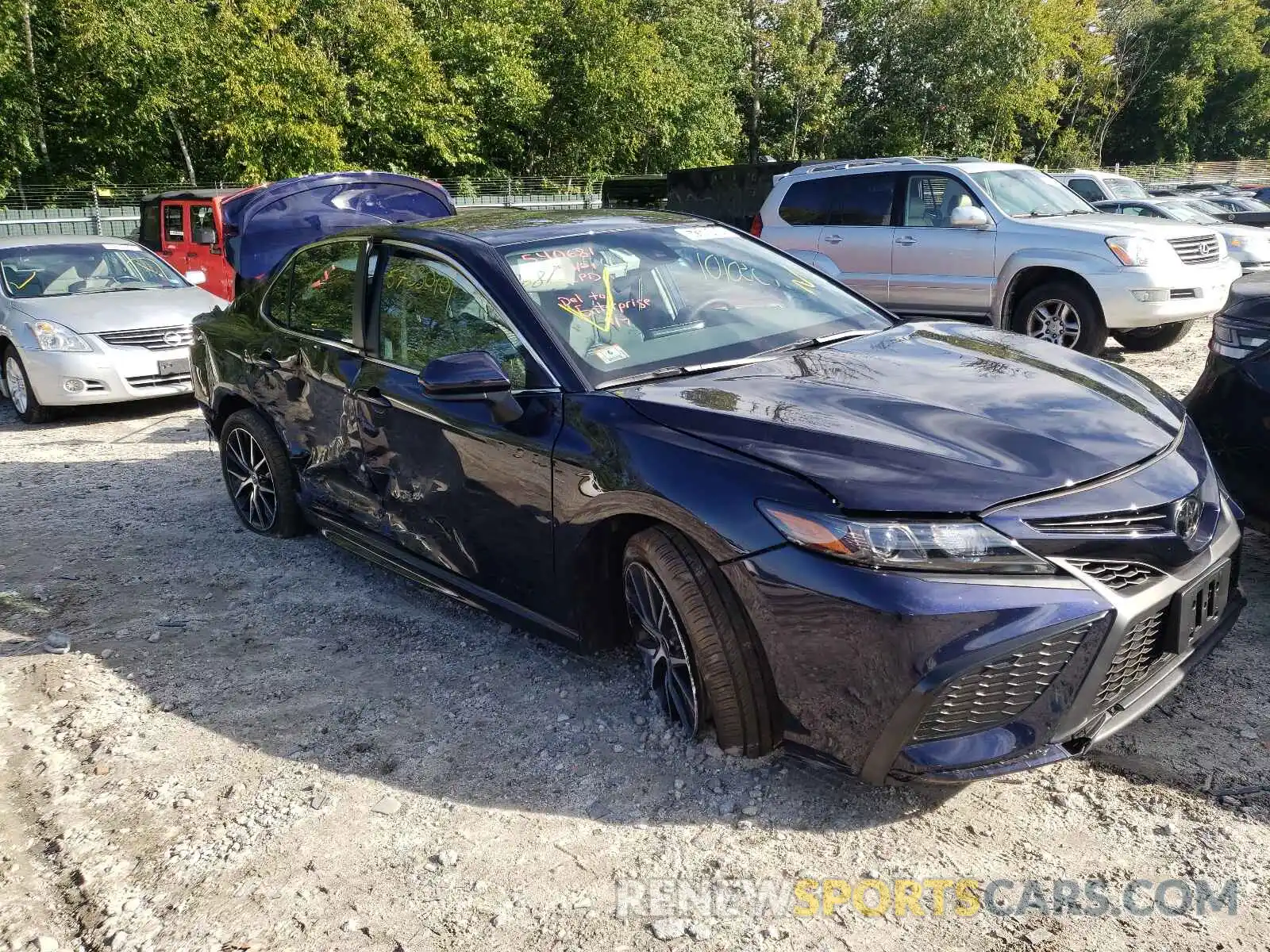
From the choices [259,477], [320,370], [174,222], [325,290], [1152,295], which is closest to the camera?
[320,370]

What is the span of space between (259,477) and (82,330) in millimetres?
4151

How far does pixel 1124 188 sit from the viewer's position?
756 inches

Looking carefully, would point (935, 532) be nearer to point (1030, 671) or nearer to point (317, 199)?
point (1030, 671)

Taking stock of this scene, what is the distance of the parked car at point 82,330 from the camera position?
26.6ft

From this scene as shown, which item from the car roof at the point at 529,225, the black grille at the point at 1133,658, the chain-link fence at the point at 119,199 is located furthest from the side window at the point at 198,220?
the black grille at the point at 1133,658

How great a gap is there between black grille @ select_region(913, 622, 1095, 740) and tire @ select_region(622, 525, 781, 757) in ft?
1.52

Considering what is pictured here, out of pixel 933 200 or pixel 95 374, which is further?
pixel 933 200

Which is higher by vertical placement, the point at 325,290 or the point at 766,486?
the point at 325,290

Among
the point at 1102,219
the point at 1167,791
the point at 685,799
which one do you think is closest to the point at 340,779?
the point at 685,799

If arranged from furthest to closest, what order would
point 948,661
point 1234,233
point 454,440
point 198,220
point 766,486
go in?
point 198,220 → point 1234,233 → point 454,440 → point 766,486 → point 948,661

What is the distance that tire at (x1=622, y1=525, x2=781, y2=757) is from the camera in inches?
107

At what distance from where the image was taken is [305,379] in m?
4.43

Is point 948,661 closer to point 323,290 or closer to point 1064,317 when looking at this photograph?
point 323,290

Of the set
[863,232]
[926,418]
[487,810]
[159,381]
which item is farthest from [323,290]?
[863,232]
